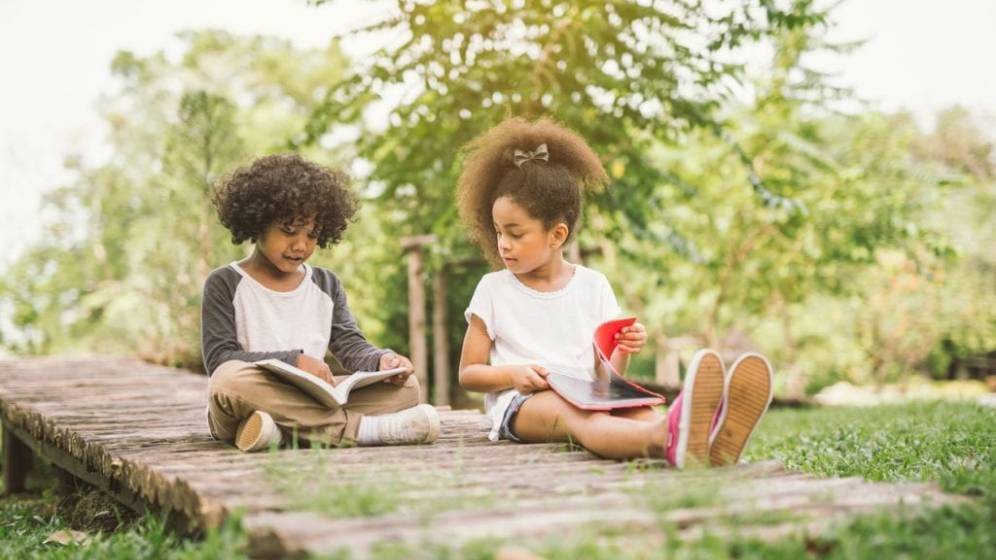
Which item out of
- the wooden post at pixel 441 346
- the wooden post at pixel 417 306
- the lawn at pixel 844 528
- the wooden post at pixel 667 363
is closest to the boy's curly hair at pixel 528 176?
the lawn at pixel 844 528

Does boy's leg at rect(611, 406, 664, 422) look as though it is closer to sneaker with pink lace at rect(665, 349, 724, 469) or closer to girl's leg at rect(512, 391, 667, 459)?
girl's leg at rect(512, 391, 667, 459)

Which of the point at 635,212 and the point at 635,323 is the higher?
the point at 635,212

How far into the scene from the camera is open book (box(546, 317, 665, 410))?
3314 mm

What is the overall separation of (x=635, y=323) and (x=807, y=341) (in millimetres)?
15977

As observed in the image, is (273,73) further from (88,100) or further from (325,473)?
(325,473)

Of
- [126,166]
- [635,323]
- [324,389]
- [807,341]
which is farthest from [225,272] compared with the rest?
[126,166]

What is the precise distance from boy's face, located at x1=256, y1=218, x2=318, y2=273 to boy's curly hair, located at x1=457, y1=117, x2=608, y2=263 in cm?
80

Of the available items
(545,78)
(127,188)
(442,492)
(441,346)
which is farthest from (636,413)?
(127,188)

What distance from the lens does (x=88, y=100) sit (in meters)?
22.4

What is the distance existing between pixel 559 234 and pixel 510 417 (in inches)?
32.7

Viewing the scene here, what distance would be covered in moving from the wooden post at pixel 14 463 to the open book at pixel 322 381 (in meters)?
4.77

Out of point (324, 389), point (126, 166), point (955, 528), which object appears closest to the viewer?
point (955, 528)

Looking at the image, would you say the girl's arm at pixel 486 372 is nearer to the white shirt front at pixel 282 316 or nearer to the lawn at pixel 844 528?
the white shirt front at pixel 282 316

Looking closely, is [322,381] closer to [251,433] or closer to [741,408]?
[251,433]
